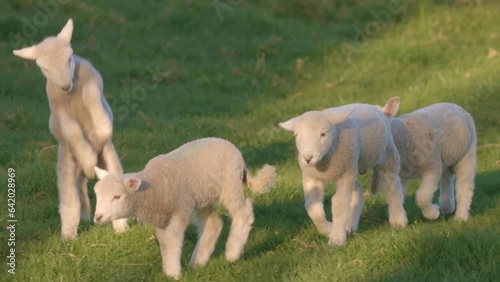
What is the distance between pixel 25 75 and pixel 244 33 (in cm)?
462

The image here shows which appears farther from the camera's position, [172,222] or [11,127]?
[11,127]

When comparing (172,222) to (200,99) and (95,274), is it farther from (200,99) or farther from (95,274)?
(200,99)

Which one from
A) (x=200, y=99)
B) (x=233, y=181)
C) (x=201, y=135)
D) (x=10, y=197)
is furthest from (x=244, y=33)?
(x=233, y=181)

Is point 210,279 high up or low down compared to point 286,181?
up

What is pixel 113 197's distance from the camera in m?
6.75

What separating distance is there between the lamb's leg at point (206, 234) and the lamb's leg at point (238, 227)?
0.12m

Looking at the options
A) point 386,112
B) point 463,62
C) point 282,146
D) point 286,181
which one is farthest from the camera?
point 463,62

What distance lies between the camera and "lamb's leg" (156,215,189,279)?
6.98m

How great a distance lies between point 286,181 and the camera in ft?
31.9

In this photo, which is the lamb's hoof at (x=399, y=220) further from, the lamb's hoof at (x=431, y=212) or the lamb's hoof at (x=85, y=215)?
the lamb's hoof at (x=85, y=215)

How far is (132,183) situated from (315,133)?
1.46 metres

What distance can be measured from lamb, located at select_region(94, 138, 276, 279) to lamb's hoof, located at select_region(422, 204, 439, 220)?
159 centimetres

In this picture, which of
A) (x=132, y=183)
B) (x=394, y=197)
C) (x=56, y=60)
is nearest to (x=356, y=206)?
(x=394, y=197)

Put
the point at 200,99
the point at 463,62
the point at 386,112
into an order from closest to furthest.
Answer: the point at 386,112, the point at 200,99, the point at 463,62
